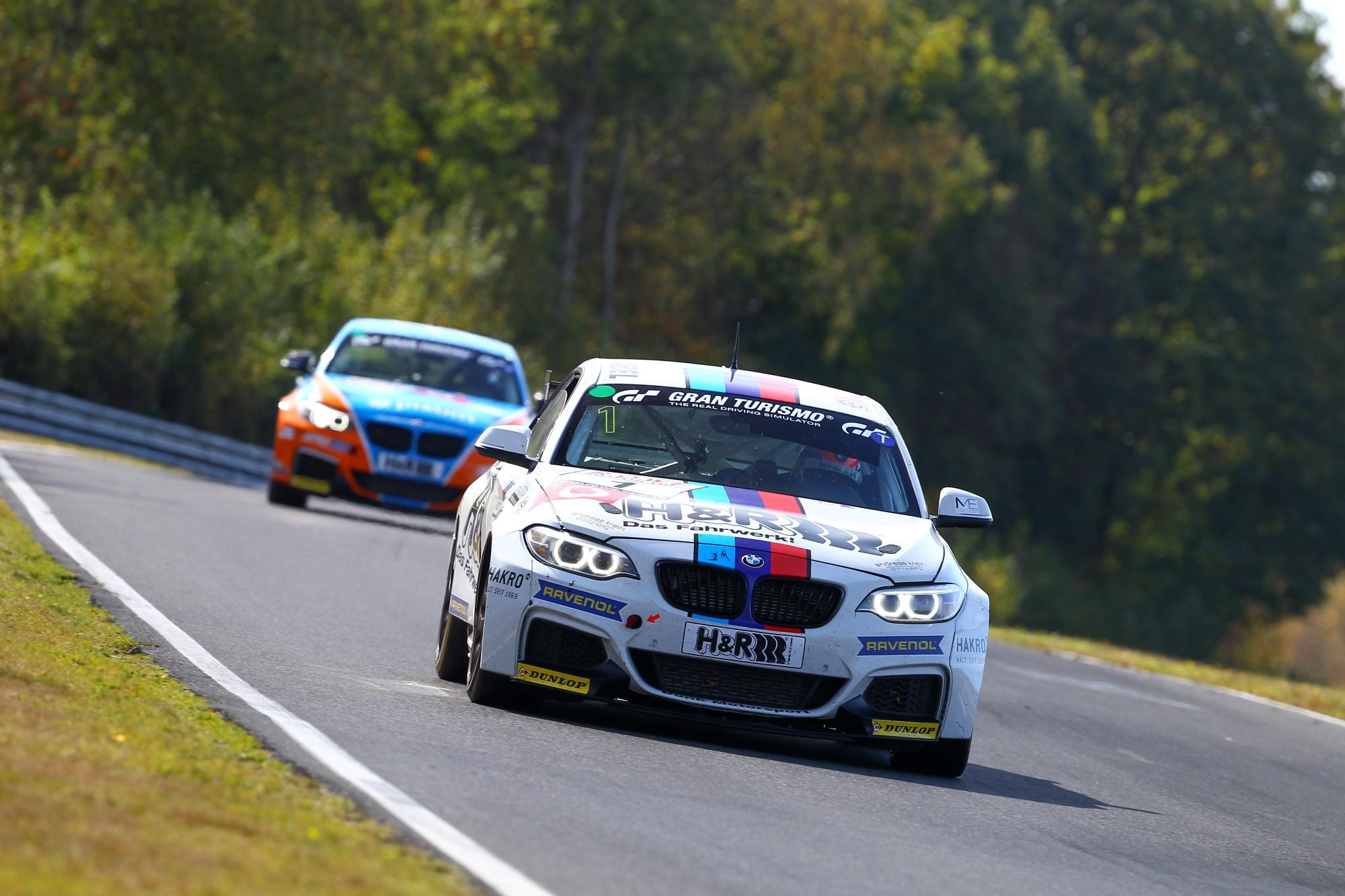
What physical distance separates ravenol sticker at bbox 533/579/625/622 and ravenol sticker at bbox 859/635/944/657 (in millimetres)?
1011

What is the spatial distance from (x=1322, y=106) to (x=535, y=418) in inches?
2148

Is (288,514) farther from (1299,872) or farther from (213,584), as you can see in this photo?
(1299,872)

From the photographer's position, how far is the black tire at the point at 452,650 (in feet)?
34.7

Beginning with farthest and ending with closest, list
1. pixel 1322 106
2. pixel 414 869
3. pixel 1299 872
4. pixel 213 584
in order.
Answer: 1. pixel 1322 106
2. pixel 213 584
3. pixel 1299 872
4. pixel 414 869

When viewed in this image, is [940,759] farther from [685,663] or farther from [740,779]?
[740,779]

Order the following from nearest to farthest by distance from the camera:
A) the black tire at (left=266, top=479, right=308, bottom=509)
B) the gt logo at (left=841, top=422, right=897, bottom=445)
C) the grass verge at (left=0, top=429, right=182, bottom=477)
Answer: the gt logo at (left=841, top=422, right=897, bottom=445) < the black tire at (left=266, top=479, right=308, bottom=509) < the grass verge at (left=0, top=429, right=182, bottom=477)

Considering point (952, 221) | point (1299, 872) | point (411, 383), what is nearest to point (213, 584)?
point (1299, 872)

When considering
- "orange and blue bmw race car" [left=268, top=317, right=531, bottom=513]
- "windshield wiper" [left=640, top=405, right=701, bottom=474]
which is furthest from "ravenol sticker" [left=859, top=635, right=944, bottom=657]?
"orange and blue bmw race car" [left=268, top=317, right=531, bottom=513]

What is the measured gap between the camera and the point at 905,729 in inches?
370

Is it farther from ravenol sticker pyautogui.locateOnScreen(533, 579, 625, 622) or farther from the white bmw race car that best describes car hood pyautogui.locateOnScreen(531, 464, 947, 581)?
ravenol sticker pyautogui.locateOnScreen(533, 579, 625, 622)

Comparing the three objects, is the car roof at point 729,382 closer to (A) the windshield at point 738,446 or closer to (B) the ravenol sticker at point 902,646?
(A) the windshield at point 738,446

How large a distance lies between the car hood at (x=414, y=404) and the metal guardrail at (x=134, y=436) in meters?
7.35

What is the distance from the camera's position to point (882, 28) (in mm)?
58438

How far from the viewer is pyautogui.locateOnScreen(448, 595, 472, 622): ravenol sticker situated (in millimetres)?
10211
